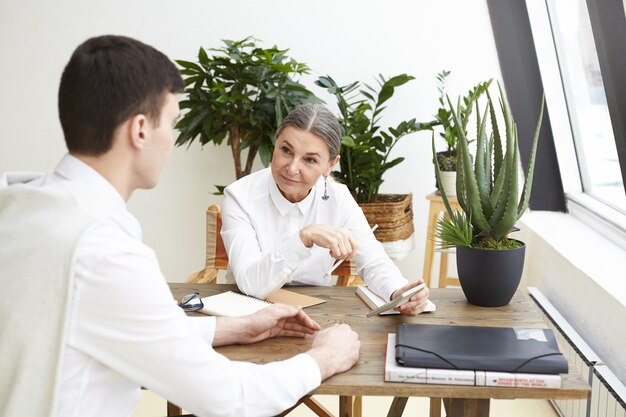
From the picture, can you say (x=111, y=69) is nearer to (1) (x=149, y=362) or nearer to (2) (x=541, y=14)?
(1) (x=149, y=362)

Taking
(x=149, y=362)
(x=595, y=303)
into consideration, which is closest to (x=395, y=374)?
(x=149, y=362)

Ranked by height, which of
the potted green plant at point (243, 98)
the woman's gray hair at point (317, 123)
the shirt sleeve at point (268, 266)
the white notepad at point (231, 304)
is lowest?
the white notepad at point (231, 304)

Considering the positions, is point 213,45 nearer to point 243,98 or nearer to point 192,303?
point 243,98

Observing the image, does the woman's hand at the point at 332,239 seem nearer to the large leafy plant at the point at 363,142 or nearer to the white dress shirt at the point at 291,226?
the white dress shirt at the point at 291,226

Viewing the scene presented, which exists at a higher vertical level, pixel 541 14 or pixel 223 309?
pixel 541 14

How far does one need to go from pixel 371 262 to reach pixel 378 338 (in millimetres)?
599

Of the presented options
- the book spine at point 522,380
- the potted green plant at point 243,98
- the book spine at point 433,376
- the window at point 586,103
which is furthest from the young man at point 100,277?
the window at point 586,103

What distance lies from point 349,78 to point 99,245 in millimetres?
3224

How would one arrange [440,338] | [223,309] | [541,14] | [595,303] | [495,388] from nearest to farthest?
[495,388]
[440,338]
[223,309]
[595,303]
[541,14]

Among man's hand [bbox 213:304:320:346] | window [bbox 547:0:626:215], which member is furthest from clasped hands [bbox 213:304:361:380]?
window [bbox 547:0:626:215]

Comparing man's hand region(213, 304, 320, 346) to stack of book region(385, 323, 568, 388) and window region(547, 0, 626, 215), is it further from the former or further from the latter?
window region(547, 0, 626, 215)

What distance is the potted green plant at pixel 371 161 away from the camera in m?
3.71

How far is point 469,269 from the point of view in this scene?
6.72ft

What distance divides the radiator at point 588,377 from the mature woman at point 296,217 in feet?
2.40
